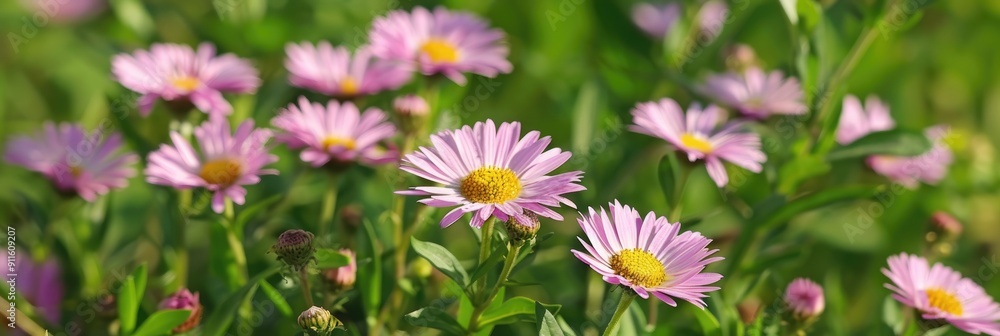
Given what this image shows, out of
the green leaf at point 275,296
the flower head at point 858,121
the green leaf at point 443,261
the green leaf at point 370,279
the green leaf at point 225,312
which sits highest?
the flower head at point 858,121

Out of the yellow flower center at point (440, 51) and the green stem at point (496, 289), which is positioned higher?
the yellow flower center at point (440, 51)

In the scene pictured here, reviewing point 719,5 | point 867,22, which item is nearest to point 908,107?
point 719,5

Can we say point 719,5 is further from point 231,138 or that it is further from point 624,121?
point 231,138

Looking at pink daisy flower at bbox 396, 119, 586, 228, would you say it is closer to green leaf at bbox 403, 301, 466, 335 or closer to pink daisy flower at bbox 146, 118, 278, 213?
green leaf at bbox 403, 301, 466, 335

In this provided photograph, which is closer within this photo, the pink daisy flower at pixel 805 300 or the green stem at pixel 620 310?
the green stem at pixel 620 310

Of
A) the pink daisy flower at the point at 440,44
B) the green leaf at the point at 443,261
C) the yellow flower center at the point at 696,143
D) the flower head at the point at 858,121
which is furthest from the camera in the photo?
the flower head at the point at 858,121

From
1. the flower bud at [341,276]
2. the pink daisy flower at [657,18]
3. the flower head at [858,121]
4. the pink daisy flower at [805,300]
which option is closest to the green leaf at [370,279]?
the flower bud at [341,276]

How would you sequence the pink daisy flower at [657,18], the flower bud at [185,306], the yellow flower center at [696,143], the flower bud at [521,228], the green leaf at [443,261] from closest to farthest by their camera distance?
the flower bud at [521,228] < the green leaf at [443,261] < the flower bud at [185,306] < the yellow flower center at [696,143] < the pink daisy flower at [657,18]

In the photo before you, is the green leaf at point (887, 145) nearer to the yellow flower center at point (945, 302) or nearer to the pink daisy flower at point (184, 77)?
the yellow flower center at point (945, 302)
